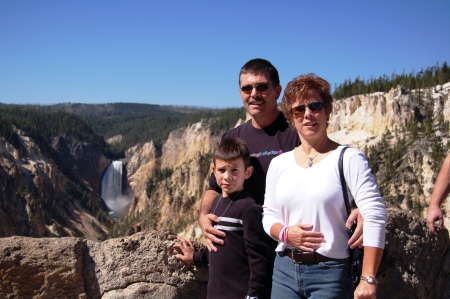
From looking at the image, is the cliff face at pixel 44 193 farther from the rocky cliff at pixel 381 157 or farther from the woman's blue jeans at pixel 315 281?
the woman's blue jeans at pixel 315 281

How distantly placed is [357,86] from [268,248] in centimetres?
7686

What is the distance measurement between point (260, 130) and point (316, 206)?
4.03 feet

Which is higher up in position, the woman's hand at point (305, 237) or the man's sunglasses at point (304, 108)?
the man's sunglasses at point (304, 108)

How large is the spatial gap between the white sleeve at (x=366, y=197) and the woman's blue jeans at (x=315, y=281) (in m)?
0.31

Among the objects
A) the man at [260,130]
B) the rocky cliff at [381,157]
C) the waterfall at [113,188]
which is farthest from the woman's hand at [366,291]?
the waterfall at [113,188]

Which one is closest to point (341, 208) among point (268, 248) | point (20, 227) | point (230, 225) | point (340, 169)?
point (340, 169)

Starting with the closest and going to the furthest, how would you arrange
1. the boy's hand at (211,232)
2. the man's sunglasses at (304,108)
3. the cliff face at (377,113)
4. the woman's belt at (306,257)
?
the woman's belt at (306,257), the man's sunglasses at (304,108), the boy's hand at (211,232), the cliff face at (377,113)

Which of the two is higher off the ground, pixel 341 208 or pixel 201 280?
pixel 341 208

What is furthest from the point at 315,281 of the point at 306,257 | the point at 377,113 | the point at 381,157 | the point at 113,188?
the point at 113,188

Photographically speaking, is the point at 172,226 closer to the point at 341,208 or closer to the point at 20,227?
the point at 20,227

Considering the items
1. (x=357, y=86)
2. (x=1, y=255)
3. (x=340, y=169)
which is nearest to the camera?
(x=340, y=169)

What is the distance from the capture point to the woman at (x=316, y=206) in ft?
8.03

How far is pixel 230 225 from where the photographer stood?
3.24 metres

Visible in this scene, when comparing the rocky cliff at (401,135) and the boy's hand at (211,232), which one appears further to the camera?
the rocky cliff at (401,135)
